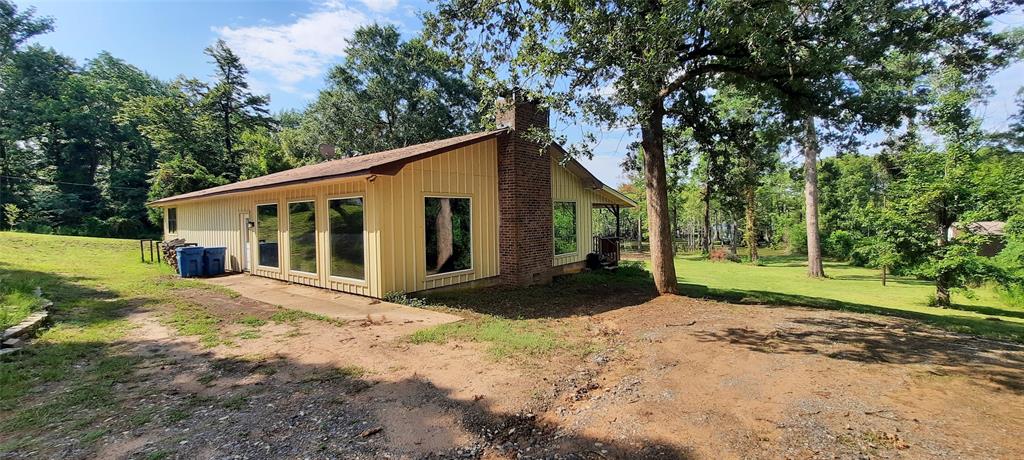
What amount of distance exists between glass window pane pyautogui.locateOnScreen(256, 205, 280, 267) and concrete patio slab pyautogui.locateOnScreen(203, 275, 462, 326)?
31.3 inches

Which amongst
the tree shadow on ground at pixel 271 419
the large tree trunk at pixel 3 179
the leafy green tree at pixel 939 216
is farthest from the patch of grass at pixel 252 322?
the large tree trunk at pixel 3 179

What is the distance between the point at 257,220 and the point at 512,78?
845 centimetres

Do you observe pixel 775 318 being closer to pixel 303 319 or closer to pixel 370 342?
pixel 370 342

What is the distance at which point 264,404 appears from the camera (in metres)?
3.70

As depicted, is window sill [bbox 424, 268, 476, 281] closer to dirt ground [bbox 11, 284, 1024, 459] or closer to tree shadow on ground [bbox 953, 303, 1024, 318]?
dirt ground [bbox 11, 284, 1024, 459]

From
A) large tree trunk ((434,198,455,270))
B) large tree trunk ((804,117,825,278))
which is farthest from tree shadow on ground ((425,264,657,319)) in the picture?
large tree trunk ((804,117,825,278))

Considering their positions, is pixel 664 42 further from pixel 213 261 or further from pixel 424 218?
pixel 213 261

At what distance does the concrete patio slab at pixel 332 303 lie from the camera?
7.02 m

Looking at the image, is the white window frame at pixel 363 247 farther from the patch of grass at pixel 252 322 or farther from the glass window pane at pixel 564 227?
the glass window pane at pixel 564 227

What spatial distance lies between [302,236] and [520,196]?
5333mm

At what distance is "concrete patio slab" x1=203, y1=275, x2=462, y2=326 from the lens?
7020 millimetres

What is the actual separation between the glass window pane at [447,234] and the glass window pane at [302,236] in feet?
9.26

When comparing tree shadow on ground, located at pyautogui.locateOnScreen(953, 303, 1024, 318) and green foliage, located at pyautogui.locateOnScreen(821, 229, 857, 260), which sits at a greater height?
green foliage, located at pyautogui.locateOnScreen(821, 229, 857, 260)

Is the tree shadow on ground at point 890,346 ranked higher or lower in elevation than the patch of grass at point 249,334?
lower
